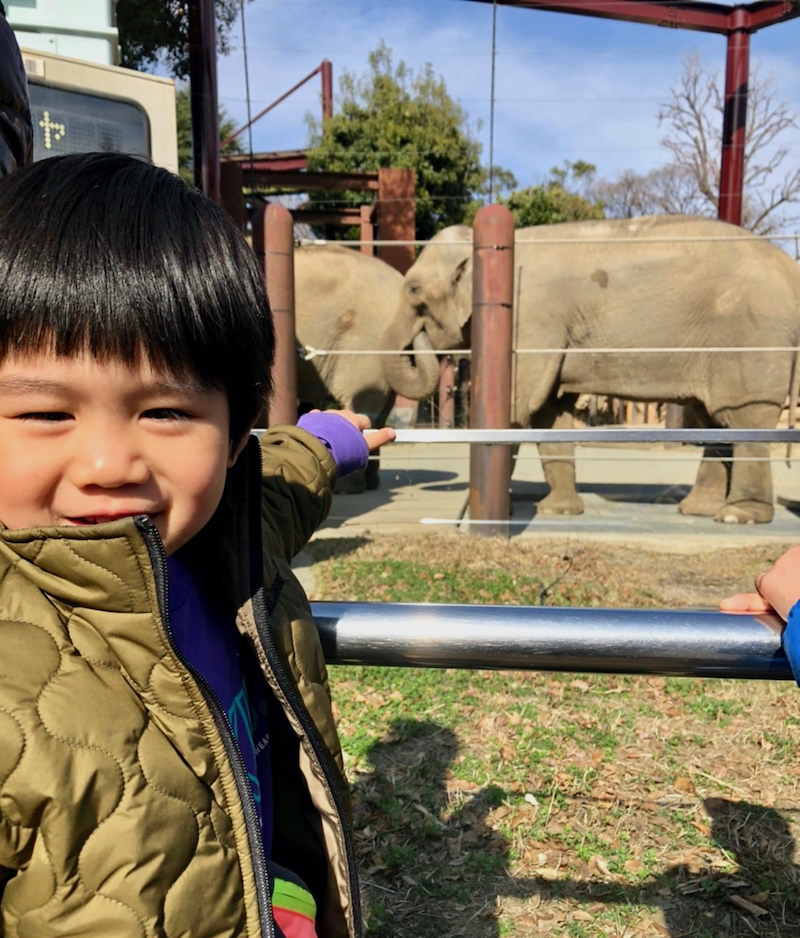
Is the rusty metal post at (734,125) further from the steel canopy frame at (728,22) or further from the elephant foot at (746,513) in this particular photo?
the elephant foot at (746,513)

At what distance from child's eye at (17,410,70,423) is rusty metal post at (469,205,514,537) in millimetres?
4017

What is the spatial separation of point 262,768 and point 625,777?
1683 millimetres

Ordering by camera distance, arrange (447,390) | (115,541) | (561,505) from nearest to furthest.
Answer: (115,541) → (561,505) → (447,390)

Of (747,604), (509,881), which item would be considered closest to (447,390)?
(509,881)

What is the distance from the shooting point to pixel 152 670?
2.47 ft

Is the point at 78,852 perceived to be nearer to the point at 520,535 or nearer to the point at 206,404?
the point at 206,404

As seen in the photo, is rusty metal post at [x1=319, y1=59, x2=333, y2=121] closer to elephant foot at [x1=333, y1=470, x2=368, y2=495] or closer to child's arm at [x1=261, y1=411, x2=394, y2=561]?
elephant foot at [x1=333, y1=470, x2=368, y2=495]

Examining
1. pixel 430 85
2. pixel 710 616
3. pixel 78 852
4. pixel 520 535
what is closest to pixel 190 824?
pixel 78 852

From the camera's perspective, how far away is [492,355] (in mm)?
4730

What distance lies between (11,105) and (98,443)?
0.40m

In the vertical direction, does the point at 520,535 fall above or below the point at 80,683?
below

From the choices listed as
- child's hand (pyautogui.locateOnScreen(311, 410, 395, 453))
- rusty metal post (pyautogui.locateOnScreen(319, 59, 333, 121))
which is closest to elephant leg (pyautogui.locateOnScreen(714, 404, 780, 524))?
child's hand (pyautogui.locateOnScreen(311, 410, 395, 453))

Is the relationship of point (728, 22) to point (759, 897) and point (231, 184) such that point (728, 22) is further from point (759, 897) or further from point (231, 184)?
point (759, 897)

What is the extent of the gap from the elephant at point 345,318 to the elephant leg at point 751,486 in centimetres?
260
